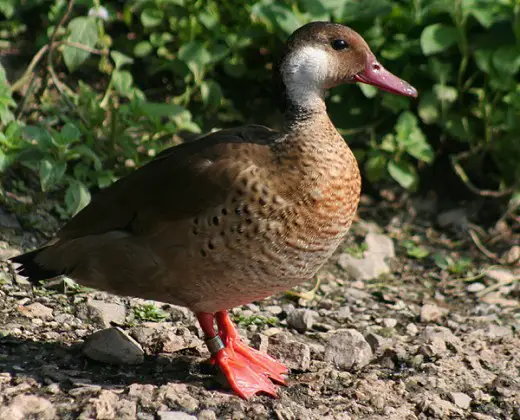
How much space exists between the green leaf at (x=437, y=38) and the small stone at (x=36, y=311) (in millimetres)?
3056

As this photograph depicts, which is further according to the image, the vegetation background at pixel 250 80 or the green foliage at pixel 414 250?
the green foliage at pixel 414 250

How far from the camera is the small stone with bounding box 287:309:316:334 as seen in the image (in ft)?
15.8

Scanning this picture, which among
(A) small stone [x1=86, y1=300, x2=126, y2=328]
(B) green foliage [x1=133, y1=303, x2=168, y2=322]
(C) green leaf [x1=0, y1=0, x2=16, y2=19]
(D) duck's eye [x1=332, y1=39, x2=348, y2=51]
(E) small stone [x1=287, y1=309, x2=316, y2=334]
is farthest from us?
(C) green leaf [x1=0, y1=0, x2=16, y2=19]

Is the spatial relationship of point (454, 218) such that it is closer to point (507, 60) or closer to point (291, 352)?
point (507, 60)

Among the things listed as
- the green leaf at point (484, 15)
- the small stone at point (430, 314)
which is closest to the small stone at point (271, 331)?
the small stone at point (430, 314)

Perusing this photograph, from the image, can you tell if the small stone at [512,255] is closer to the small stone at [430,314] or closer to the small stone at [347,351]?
the small stone at [430,314]

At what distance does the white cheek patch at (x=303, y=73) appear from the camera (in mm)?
3992

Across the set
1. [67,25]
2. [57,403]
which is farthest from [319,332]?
[67,25]

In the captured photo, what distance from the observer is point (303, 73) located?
4.00 metres

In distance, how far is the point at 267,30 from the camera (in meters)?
6.31

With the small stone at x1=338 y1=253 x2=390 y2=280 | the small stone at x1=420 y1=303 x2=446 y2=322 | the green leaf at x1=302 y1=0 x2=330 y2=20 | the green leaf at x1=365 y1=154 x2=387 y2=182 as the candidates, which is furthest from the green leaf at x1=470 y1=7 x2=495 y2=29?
the small stone at x1=420 y1=303 x2=446 y2=322

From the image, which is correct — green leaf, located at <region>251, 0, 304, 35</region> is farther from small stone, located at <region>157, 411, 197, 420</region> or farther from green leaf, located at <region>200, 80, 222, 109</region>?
small stone, located at <region>157, 411, 197, 420</region>

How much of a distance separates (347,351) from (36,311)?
153 centimetres

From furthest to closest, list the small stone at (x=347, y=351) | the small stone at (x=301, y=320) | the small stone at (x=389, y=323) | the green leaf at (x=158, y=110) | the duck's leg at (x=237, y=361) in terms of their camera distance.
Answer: the green leaf at (x=158, y=110)
the small stone at (x=389, y=323)
the small stone at (x=301, y=320)
the small stone at (x=347, y=351)
the duck's leg at (x=237, y=361)
